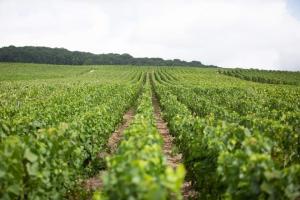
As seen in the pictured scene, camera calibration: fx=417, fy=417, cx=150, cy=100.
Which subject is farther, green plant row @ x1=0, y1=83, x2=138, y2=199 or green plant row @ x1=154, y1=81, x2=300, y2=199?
green plant row @ x1=0, y1=83, x2=138, y2=199

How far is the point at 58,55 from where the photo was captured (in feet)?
514

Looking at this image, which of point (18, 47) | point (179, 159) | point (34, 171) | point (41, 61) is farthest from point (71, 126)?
point (18, 47)

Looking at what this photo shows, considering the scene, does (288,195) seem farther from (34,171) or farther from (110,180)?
(34,171)

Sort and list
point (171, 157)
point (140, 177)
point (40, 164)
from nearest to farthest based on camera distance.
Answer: point (140, 177) < point (40, 164) < point (171, 157)

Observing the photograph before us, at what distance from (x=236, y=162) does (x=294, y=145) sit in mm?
3967

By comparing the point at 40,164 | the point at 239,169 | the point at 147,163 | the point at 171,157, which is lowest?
the point at 171,157

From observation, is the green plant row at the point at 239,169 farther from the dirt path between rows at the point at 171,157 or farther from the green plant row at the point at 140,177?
the green plant row at the point at 140,177

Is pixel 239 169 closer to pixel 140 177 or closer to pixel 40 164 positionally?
pixel 140 177

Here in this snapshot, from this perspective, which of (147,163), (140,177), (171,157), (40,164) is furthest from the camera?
(171,157)

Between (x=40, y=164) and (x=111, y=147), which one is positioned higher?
(x=40, y=164)

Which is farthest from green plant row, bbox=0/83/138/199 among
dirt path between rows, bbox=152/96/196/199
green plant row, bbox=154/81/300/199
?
green plant row, bbox=154/81/300/199

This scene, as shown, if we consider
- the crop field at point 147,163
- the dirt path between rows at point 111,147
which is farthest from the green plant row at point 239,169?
the dirt path between rows at point 111,147

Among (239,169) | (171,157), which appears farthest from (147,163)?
(171,157)

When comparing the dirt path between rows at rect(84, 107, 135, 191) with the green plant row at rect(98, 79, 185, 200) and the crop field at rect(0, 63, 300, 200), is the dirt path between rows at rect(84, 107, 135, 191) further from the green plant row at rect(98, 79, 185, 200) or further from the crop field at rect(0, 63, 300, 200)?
the green plant row at rect(98, 79, 185, 200)
